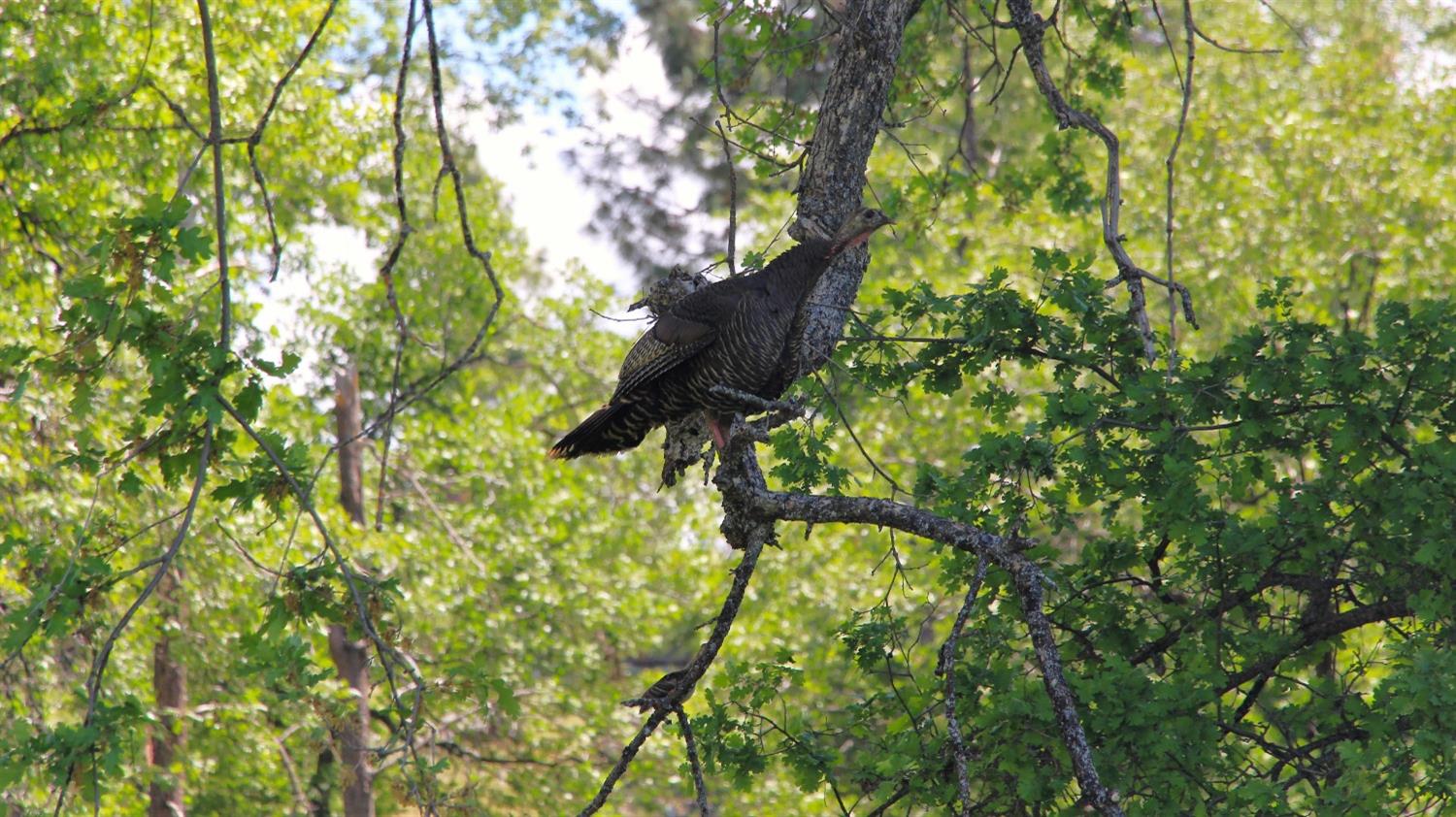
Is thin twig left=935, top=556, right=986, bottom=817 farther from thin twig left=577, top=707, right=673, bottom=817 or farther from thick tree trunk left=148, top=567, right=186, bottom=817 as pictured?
thick tree trunk left=148, top=567, right=186, bottom=817

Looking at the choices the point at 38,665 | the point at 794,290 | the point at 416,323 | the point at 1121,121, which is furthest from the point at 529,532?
the point at 794,290

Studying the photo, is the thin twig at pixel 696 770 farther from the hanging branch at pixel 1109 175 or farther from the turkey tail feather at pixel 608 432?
the hanging branch at pixel 1109 175

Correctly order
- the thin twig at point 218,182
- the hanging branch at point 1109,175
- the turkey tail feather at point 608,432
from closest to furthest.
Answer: the thin twig at point 218,182, the hanging branch at point 1109,175, the turkey tail feather at point 608,432

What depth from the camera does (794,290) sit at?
15.5ft

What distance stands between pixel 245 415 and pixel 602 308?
43.9 feet

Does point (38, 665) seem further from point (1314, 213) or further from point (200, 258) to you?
point (1314, 213)

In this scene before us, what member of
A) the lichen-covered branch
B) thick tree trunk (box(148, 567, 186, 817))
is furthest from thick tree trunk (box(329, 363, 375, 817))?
the lichen-covered branch

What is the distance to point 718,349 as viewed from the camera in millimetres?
4883

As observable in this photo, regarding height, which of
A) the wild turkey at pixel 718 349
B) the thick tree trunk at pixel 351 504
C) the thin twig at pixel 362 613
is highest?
the thick tree trunk at pixel 351 504

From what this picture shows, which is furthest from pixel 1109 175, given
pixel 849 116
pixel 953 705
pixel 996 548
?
pixel 953 705

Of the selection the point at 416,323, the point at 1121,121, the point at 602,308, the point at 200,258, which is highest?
the point at 1121,121

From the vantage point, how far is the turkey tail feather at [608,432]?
17.6ft

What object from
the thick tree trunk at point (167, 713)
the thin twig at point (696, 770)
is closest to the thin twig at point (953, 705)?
the thin twig at point (696, 770)

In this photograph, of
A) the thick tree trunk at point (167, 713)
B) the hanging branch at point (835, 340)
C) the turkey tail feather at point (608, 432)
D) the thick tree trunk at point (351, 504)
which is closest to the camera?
the hanging branch at point (835, 340)
